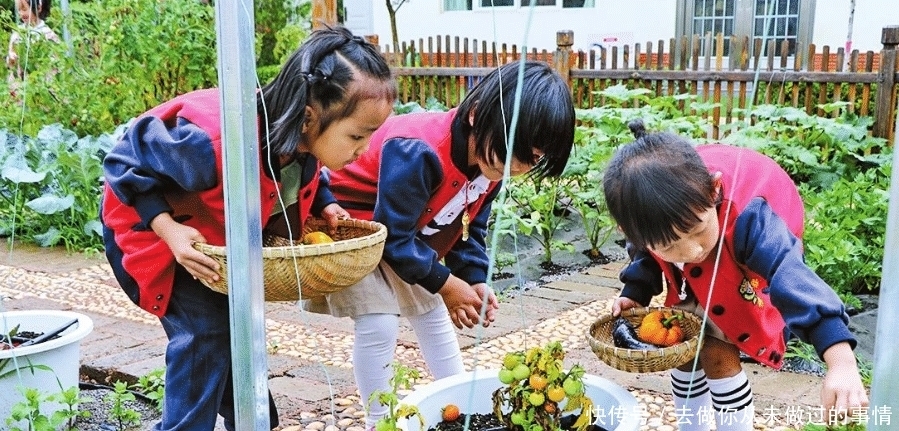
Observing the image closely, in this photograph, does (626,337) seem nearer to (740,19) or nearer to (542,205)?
(542,205)

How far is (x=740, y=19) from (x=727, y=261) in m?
8.25

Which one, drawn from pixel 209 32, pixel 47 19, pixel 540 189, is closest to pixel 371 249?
pixel 540 189

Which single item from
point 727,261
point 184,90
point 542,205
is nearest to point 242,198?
point 727,261

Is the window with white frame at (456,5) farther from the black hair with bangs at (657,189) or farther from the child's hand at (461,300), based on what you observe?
the black hair with bangs at (657,189)

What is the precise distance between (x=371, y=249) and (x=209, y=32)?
4556mm

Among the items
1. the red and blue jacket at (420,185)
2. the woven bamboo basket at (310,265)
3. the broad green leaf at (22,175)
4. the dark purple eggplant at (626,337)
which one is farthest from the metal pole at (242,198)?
the broad green leaf at (22,175)

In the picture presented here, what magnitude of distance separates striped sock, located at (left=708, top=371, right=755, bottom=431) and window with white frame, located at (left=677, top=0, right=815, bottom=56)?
25.4 feet

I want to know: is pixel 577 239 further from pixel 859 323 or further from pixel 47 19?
pixel 47 19

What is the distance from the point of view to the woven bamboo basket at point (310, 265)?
59.3 inches

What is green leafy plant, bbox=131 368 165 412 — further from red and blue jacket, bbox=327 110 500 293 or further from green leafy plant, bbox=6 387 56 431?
red and blue jacket, bbox=327 110 500 293

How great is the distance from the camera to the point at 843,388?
4.60 feet

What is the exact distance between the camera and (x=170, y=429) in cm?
184

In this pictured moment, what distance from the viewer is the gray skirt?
202 centimetres

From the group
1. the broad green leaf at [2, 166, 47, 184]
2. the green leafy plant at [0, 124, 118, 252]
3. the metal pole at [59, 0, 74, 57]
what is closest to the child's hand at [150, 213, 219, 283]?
the green leafy plant at [0, 124, 118, 252]
